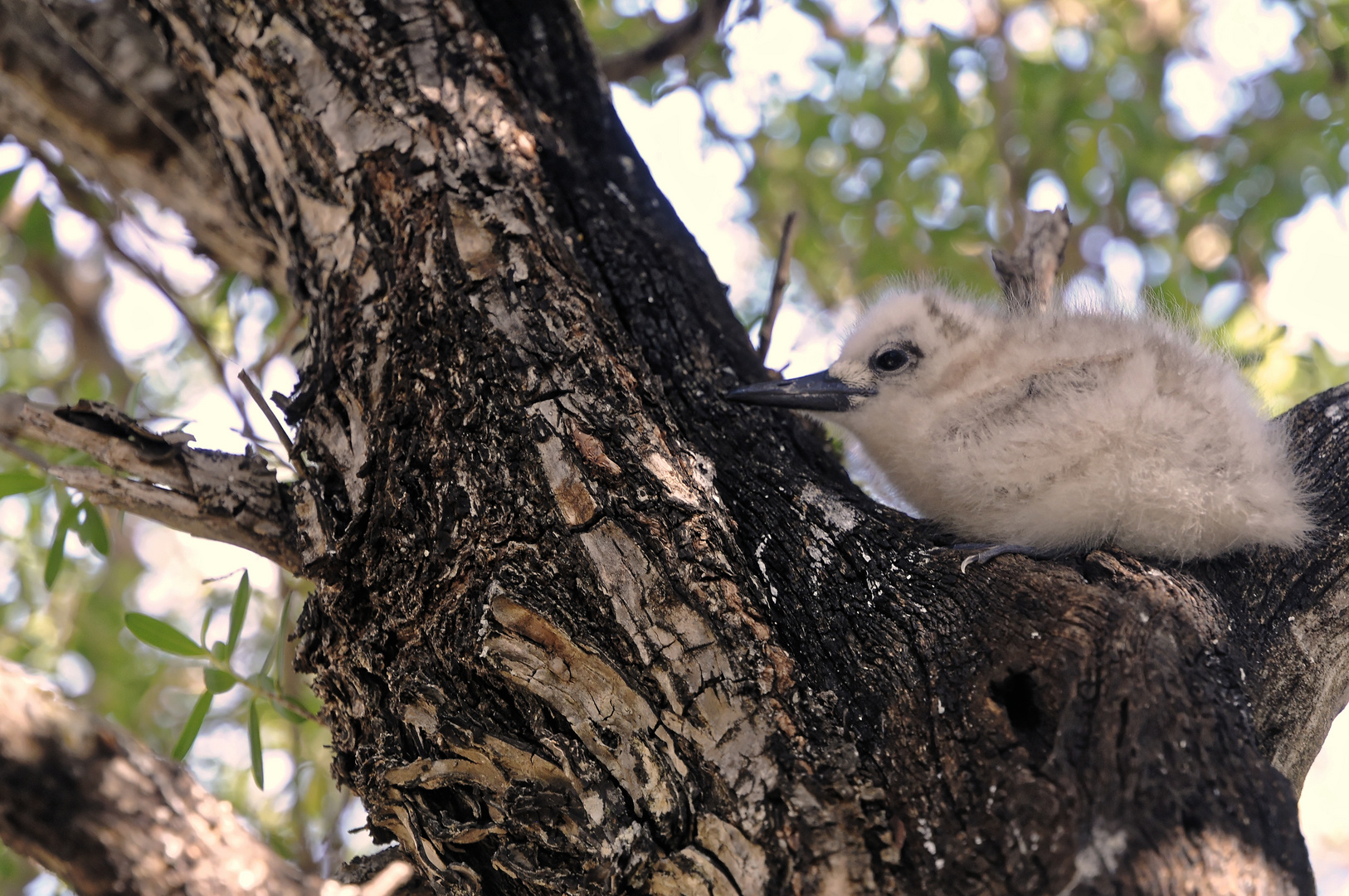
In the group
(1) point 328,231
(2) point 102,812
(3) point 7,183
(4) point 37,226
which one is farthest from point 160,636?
(4) point 37,226

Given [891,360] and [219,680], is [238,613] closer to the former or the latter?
[219,680]

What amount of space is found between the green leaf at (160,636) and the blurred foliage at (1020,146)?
2.61m

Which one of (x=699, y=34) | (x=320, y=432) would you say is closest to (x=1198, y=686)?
(x=320, y=432)

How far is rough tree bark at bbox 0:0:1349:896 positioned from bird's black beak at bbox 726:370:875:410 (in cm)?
5

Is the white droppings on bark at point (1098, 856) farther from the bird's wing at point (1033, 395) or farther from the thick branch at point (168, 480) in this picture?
the thick branch at point (168, 480)

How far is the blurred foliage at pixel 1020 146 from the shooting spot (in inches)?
158

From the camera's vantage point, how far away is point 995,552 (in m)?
1.69

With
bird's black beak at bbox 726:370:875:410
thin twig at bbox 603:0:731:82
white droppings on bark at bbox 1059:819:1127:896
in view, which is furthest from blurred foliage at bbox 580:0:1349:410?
white droppings on bark at bbox 1059:819:1127:896

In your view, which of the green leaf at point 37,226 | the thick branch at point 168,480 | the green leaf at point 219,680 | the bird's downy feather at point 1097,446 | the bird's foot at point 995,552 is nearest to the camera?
the bird's foot at point 995,552

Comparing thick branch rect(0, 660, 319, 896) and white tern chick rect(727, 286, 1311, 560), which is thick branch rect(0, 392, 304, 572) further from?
white tern chick rect(727, 286, 1311, 560)

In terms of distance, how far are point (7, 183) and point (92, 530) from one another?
4.50 feet

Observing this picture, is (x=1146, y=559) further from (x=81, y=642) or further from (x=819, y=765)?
(x=81, y=642)

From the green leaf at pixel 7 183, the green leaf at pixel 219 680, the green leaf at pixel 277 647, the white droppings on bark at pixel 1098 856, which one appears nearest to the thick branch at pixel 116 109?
the green leaf at pixel 7 183

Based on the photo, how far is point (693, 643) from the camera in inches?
58.6
